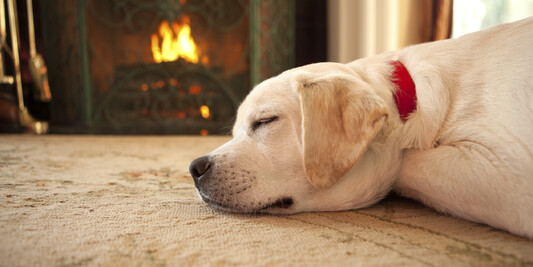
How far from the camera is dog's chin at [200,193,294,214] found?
1.11 metres

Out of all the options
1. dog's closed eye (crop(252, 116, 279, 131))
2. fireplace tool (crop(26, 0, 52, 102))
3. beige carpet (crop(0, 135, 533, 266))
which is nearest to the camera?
beige carpet (crop(0, 135, 533, 266))

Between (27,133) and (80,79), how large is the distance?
0.72 meters

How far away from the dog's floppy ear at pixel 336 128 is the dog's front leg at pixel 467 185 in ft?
0.74

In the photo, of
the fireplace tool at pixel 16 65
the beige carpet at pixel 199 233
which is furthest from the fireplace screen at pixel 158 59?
the beige carpet at pixel 199 233

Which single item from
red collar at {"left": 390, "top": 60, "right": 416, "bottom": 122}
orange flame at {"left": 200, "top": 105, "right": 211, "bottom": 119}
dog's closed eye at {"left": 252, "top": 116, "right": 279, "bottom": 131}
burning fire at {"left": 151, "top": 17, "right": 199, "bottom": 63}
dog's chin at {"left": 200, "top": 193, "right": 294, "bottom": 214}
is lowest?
orange flame at {"left": 200, "top": 105, "right": 211, "bottom": 119}

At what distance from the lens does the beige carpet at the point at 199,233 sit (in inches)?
31.3

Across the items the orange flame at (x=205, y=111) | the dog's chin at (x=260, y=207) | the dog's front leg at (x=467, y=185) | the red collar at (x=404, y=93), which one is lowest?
the orange flame at (x=205, y=111)

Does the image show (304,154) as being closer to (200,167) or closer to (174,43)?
(200,167)

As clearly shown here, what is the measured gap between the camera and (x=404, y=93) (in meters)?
1.22

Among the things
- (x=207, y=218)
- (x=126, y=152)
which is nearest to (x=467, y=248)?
(x=207, y=218)

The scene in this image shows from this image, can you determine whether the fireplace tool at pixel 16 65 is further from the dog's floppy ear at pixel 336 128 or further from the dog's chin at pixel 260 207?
the dog's floppy ear at pixel 336 128

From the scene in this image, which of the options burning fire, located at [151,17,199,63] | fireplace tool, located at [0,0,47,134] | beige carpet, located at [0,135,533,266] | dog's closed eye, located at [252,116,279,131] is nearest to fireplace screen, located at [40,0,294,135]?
burning fire, located at [151,17,199,63]

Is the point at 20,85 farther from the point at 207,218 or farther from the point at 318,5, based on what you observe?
the point at 207,218

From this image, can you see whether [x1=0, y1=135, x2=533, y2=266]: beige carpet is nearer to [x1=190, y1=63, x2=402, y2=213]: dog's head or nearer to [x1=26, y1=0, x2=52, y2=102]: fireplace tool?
[x1=190, y1=63, x2=402, y2=213]: dog's head
